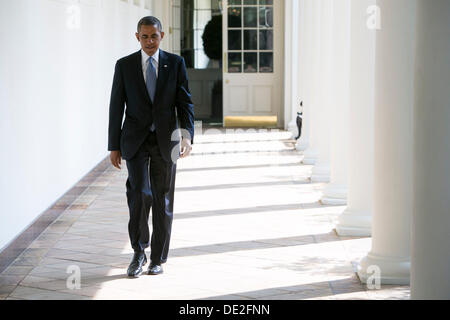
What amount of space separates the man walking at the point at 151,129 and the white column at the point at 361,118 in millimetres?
1688

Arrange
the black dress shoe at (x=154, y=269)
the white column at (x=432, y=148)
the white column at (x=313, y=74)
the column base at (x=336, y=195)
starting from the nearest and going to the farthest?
the white column at (x=432, y=148)
the black dress shoe at (x=154, y=269)
the column base at (x=336, y=195)
the white column at (x=313, y=74)

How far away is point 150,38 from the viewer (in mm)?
4797

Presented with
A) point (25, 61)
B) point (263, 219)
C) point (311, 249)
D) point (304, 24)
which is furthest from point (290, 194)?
point (304, 24)

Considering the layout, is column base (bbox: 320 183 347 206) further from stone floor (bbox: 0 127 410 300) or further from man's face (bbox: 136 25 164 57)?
man's face (bbox: 136 25 164 57)

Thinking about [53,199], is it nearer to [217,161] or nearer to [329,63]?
[329,63]

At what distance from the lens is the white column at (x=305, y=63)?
11.0m

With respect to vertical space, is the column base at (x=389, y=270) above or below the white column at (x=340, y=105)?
below

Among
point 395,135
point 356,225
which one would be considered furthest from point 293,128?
point 395,135

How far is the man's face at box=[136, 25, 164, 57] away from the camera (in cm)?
474

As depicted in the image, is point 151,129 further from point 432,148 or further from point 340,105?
point 340,105

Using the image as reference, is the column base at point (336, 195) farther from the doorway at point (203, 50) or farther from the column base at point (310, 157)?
the doorway at point (203, 50)

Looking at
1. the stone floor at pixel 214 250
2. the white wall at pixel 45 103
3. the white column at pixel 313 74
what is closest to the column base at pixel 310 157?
Result: the white column at pixel 313 74

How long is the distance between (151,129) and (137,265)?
879 mm

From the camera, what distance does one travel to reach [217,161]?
36.6ft
